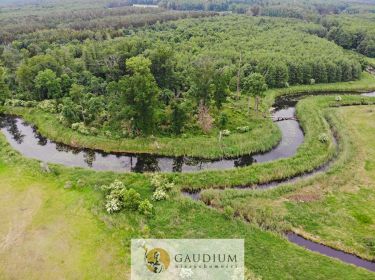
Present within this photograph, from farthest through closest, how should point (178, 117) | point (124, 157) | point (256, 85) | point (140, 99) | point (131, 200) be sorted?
point (256, 85) < point (178, 117) < point (124, 157) < point (140, 99) < point (131, 200)

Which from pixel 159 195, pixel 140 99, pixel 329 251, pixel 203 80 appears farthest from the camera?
pixel 203 80

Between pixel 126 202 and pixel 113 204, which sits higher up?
pixel 126 202

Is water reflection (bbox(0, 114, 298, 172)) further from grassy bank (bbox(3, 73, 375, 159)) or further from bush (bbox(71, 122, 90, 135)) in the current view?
bush (bbox(71, 122, 90, 135))

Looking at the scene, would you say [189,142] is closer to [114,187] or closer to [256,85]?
[114,187]

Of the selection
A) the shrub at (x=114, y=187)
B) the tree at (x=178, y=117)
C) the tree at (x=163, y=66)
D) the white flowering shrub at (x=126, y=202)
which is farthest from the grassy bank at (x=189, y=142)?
the tree at (x=163, y=66)

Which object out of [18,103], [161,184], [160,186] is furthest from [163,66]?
[160,186]

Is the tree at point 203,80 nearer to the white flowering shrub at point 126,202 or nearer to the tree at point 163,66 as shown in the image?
the tree at point 163,66

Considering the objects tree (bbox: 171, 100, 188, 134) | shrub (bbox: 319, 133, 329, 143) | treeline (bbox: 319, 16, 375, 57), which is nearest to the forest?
tree (bbox: 171, 100, 188, 134)
